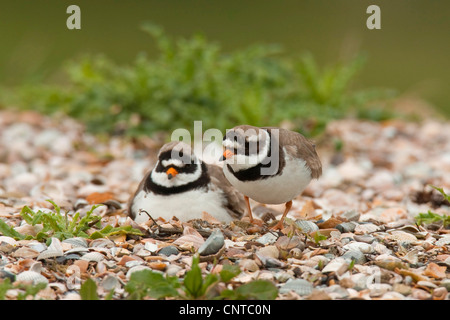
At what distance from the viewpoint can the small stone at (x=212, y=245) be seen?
4.29 metres

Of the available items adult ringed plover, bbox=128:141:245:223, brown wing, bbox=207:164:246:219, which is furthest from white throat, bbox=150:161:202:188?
brown wing, bbox=207:164:246:219

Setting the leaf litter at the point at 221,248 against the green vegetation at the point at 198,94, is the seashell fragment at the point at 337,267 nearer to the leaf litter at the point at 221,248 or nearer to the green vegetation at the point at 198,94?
the leaf litter at the point at 221,248

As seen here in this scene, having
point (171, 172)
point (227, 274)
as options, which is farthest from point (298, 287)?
point (171, 172)

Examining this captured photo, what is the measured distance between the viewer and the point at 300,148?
16.7 feet

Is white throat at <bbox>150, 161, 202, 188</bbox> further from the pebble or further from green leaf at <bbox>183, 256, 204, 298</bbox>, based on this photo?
green leaf at <bbox>183, 256, 204, 298</bbox>

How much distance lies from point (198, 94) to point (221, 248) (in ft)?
15.2

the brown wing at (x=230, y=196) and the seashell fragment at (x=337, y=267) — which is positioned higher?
the brown wing at (x=230, y=196)

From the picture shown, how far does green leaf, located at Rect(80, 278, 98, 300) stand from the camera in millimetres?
3689

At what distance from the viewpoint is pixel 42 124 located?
9258 mm

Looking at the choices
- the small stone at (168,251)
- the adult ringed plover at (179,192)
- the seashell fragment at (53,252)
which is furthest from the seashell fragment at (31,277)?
the adult ringed plover at (179,192)

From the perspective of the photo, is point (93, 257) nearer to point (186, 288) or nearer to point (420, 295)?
point (186, 288)

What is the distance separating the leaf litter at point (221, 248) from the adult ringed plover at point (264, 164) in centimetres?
25

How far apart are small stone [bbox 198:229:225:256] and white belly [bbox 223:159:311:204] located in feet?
1.76
